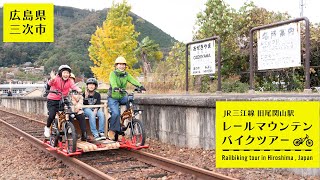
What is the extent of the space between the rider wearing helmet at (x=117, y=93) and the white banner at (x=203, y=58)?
358 cm

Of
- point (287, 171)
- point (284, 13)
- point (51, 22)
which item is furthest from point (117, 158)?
point (284, 13)

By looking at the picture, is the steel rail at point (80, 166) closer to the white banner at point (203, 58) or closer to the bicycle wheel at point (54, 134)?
the bicycle wheel at point (54, 134)

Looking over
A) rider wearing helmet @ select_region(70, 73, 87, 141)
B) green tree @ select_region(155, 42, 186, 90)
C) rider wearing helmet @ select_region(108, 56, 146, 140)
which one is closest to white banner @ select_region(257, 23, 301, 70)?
rider wearing helmet @ select_region(108, 56, 146, 140)

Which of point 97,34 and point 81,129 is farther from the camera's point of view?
point 97,34

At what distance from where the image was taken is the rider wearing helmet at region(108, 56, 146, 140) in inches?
336

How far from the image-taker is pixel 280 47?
31.3 feet

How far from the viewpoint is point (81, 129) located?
27.4 feet

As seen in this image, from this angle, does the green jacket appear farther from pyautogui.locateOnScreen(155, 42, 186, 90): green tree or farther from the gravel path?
pyautogui.locateOnScreen(155, 42, 186, 90): green tree

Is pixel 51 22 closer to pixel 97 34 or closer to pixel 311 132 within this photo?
pixel 311 132

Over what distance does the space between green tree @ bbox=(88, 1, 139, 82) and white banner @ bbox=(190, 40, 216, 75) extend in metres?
25.3

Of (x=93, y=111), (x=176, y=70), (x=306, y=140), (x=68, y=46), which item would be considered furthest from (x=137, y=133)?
(x=68, y=46)

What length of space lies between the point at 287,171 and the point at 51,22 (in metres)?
13.8

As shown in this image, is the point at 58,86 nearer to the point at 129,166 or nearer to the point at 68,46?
the point at 129,166

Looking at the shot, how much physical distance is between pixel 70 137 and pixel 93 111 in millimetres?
880
